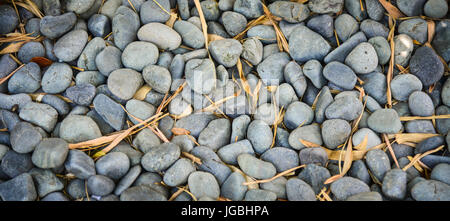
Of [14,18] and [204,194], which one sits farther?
[14,18]

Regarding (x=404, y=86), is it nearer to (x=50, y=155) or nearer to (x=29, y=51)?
(x=50, y=155)

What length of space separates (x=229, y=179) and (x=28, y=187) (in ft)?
2.69

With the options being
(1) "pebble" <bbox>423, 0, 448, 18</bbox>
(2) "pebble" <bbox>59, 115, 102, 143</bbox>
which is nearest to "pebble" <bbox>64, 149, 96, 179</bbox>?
(2) "pebble" <bbox>59, 115, 102, 143</bbox>

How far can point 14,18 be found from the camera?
6.03 feet

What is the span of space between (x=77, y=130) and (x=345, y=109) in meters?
1.25

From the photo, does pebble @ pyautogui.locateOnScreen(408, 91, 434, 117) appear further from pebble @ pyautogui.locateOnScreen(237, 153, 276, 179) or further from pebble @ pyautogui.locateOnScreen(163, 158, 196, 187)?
pebble @ pyautogui.locateOnScreen(163, 158, 196, 187)

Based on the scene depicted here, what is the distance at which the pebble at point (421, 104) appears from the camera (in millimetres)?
1670

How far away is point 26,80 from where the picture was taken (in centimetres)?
173

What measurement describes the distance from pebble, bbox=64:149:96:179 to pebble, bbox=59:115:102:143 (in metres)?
0.11
